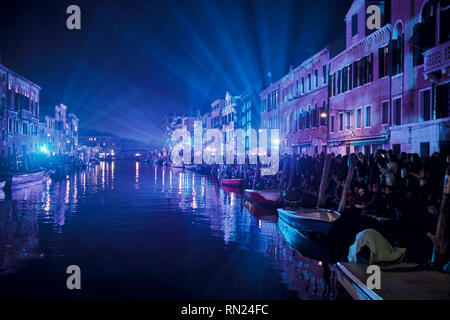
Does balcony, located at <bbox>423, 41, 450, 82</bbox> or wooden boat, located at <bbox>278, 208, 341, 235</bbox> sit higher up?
balcony, located at <bbox>423, 41, 450, 82</bbox>

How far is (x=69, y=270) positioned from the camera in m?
11.6

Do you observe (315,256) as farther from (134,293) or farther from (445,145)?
(445,145)

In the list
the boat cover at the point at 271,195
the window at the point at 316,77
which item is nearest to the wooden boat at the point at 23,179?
the boat cover at the point at 271,195

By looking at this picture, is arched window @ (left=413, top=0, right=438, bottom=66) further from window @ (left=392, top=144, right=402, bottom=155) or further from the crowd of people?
the crowd of people

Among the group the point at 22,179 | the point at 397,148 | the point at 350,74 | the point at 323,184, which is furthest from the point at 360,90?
the point at 22,179

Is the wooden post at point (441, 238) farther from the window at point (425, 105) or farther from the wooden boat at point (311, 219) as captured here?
the window at point (425, 105)

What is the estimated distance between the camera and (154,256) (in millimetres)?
13391

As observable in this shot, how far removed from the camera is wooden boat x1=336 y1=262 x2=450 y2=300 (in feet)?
26.6

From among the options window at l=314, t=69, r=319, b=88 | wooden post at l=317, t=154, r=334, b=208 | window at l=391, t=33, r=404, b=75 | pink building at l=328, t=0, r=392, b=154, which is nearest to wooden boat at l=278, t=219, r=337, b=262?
wooden post at l=317, t=154, r=334, b=208

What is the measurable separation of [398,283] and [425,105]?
15.2 metres

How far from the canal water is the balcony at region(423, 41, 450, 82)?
9.25m
